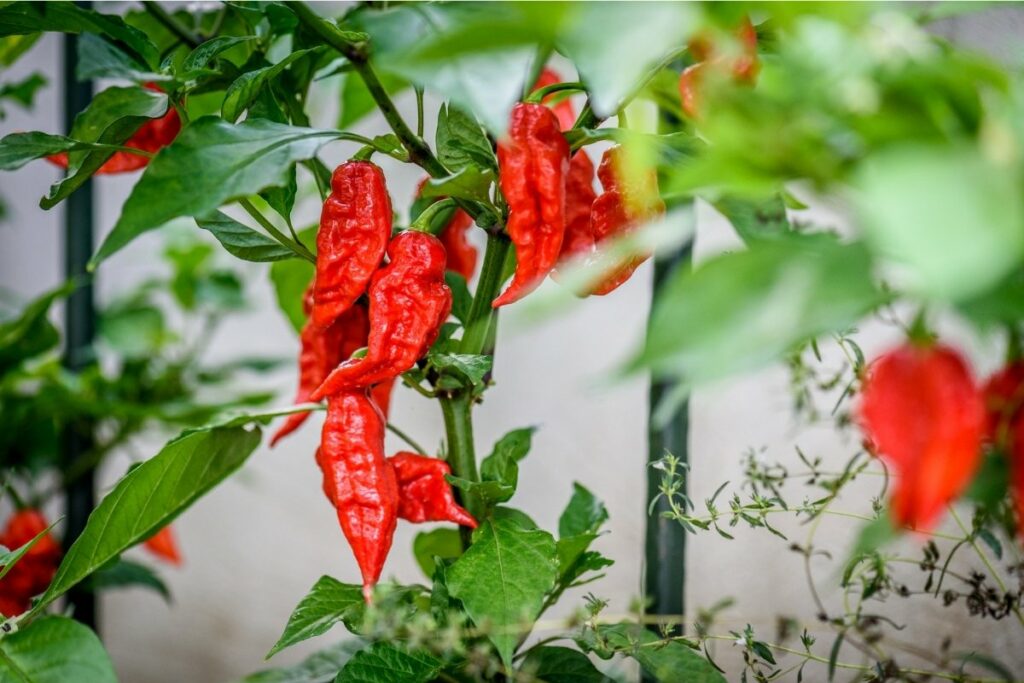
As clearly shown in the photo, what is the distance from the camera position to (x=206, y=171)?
0.50 meters

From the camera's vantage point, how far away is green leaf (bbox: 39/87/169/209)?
61 centimetres

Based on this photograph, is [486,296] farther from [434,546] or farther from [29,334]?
[29,334]

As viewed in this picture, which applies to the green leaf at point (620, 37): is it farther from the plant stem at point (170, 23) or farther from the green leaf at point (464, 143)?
the plant stem at point (170, 23)

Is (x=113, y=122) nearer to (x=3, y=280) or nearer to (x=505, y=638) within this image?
(x=505, y=638)

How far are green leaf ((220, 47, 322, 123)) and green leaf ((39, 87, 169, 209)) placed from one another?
2.4 inches

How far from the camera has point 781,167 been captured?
325mm

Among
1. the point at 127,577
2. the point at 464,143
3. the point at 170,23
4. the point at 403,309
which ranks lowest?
the point at 127,577

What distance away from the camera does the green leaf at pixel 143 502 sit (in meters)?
0.67

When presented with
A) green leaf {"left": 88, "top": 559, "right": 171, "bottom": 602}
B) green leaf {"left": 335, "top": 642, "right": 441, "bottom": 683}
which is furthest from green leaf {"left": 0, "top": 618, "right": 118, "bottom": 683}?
green leaf {"left": 88, "top": 559, "right": 171, "bottom": 602}

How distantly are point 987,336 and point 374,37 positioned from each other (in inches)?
11.4

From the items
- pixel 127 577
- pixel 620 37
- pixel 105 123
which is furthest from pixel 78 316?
pixel 620 37

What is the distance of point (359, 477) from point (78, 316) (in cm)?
105

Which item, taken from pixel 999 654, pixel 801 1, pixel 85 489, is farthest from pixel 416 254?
pixel 85 489

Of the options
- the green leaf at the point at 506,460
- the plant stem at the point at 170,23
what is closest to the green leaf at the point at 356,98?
the plant stem at the point at 170,23
